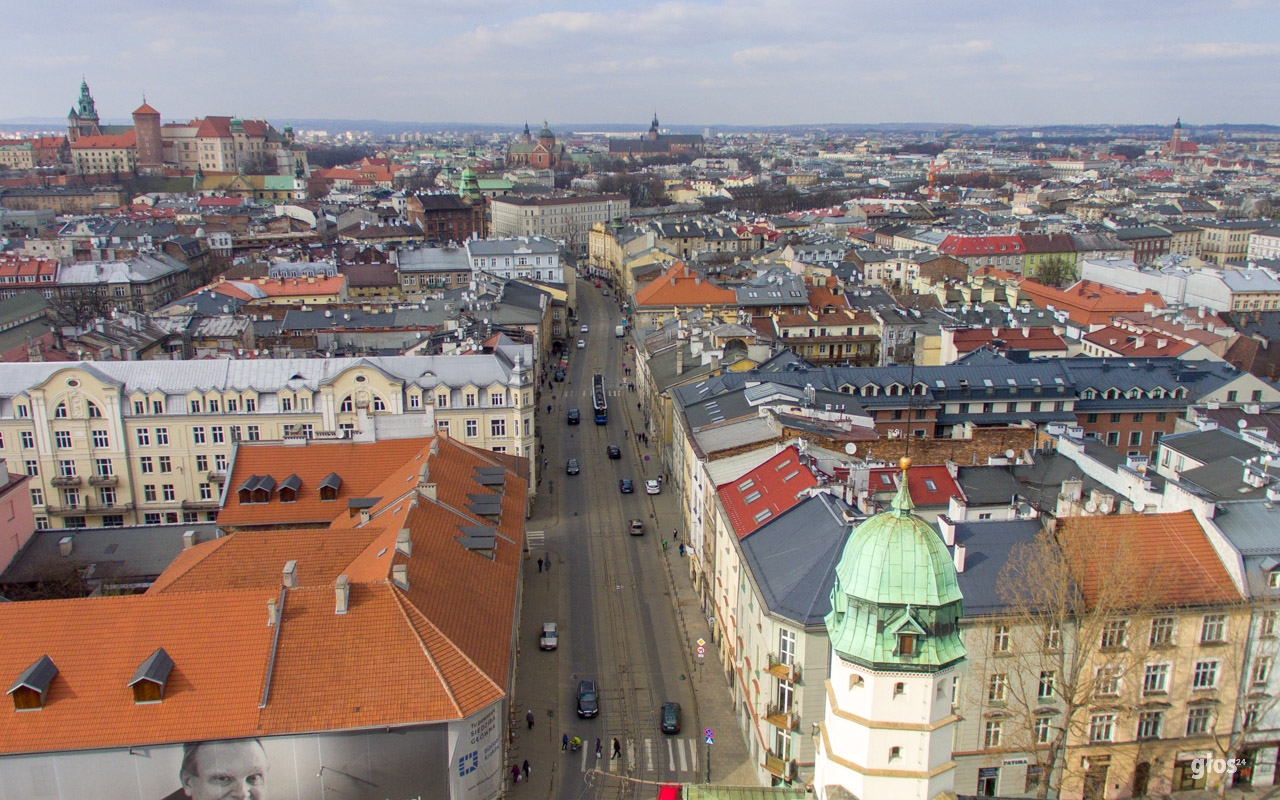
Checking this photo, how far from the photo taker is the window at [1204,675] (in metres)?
35.5

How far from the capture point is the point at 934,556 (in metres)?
19.2

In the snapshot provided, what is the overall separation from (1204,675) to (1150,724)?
2530 millimetres

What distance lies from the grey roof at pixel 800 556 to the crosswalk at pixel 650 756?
25.8 feet

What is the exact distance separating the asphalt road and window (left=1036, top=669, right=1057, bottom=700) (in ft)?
42.8

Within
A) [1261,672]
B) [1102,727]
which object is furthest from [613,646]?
[1261,672]

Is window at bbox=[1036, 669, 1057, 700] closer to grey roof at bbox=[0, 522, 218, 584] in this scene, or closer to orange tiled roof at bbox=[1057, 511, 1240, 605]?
orange tiled roof at bbox=[1057, 511, 1240, 605]

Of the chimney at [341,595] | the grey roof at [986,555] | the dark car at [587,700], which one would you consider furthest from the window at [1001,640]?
the chimney at [341,595]

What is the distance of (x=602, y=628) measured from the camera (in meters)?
51.0

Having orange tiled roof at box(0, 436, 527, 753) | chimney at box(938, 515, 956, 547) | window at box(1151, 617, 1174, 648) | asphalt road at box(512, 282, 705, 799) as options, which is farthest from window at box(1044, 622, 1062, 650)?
→ orange tiled roof at box(0, 436, 527, 753)

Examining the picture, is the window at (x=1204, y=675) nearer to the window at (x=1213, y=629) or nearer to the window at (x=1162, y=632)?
the window at (x=1213, y=629)

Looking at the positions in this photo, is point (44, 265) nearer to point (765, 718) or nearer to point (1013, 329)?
point (1013, 329)

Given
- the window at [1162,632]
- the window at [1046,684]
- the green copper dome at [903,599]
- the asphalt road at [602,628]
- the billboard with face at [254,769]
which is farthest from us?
the asphalt road at [602,628]

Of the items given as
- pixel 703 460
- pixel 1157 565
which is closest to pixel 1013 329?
pixel 703 460

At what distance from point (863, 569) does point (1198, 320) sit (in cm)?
8612
